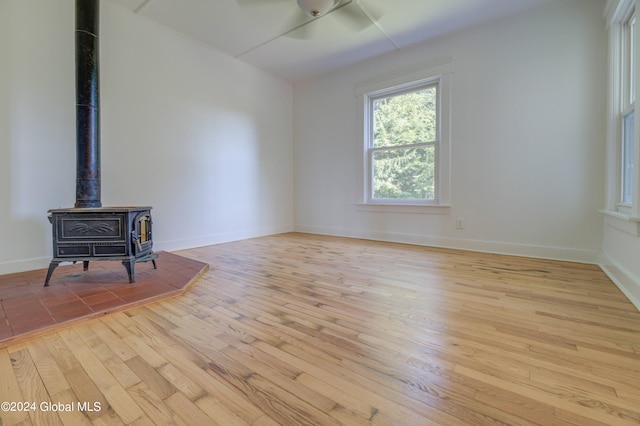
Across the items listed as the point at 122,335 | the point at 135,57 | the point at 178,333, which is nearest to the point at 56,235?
the point at 122,335

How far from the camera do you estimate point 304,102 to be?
5109mm

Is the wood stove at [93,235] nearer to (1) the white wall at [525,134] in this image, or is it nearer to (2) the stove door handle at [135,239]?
(2) the stove door handle at [135,239]

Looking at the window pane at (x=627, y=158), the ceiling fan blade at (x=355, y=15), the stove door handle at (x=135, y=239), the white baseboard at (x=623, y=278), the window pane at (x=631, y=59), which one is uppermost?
the ceiling fan blade at (x=355, y=15)

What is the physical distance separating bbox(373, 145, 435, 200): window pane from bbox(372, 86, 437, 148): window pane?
0.15 meters

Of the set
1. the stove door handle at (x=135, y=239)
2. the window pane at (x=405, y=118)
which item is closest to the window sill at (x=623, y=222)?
the window pane at (x=405, y=118)

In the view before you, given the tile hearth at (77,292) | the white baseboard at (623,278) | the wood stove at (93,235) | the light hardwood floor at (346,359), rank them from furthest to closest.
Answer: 1. the wood stove at (93,235)
2. the white baseboard at (623,278)
3. the tile hearth at (77,292)
4. the light hardwood floor at (346,359)

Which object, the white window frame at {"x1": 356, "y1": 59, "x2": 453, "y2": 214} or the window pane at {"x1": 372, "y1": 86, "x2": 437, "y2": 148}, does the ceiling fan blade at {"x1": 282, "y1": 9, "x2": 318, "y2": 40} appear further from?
the window pane at {"x1": 372, "y1": 86, "x2": 437, "y2": 148}

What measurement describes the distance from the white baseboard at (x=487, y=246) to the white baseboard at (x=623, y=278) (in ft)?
0.79

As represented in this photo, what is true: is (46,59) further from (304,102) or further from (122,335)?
(304,102)

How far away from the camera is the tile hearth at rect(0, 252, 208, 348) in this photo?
5.15 feet

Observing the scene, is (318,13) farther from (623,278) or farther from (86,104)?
(623,278)

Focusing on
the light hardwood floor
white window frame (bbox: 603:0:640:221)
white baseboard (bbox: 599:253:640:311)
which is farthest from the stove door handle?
white window frame (bbox: 603:0:640:221)

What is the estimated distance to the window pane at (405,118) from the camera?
3.86 meters

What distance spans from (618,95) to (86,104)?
15.0 ft
